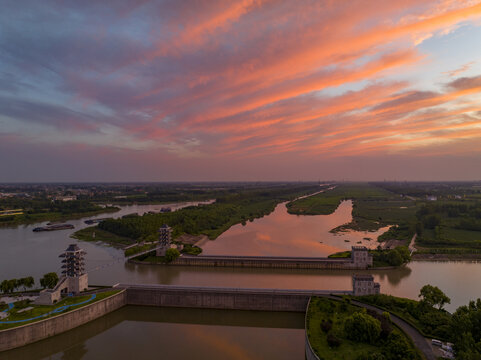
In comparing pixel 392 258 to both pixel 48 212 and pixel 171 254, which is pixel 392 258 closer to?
pixel 171 254

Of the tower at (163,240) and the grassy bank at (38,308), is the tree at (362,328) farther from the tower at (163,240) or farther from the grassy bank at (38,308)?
the tower at (163,240)

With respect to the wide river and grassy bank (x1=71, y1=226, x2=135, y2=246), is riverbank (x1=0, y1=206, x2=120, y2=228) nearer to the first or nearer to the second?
the wide river

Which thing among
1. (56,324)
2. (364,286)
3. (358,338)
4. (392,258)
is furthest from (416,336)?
(56,324)

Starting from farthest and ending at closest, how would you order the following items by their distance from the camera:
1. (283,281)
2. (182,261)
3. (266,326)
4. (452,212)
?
(452,212), (182,261), (283,281), (266,326)

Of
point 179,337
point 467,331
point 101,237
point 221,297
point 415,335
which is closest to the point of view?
point 467,331

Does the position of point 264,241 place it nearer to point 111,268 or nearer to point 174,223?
point 174,223

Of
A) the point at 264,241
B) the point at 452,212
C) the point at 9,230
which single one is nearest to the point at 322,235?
the point at 264,241

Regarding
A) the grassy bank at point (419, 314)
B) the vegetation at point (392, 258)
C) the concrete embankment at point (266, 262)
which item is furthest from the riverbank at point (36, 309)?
the vegetation at point (392, 258)
